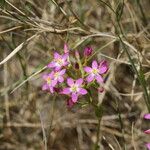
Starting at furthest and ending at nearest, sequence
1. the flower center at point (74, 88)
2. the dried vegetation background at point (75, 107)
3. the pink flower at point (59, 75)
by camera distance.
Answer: the dried vegetation background at point (75, 107)
the pink flower at point (59, 75)
the flower center at point (74, 88)

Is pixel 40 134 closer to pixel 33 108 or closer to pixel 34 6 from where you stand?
pixel 33 108

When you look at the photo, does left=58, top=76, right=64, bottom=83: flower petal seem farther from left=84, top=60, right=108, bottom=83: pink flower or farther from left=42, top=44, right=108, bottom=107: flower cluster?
left=84, top=60, right=108, bottom=83: pink flower

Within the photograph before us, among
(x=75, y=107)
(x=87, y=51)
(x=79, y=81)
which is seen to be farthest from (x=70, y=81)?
(x=75, y=107)

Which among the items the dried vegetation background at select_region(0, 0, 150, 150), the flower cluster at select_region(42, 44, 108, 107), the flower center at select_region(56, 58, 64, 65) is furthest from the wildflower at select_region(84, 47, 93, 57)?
the dried vegetation background at select_region(0, 0, 150, 150)

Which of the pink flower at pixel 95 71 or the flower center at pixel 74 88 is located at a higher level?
the pink flower at pixel 95 71

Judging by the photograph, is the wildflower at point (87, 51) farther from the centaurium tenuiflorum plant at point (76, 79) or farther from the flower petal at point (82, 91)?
the flower petal at point (82, 91)

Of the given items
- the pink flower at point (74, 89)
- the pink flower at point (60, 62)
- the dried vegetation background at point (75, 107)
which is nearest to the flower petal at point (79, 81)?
the pink flower at point (74, 89)

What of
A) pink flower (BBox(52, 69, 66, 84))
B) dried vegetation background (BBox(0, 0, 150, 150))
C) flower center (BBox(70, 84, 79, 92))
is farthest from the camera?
dried vegetation background (BBox(0, 0, 150, 150))

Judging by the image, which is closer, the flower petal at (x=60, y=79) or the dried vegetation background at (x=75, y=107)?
the flower petal at (x=60, y=79)
